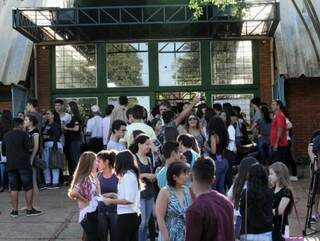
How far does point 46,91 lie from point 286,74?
6586mm

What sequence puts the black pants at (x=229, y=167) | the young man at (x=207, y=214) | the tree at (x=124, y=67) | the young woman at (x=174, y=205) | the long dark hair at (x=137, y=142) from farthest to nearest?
the tree at (x=124, y=67) → the black pants at (x=229, y=167) → the long dark hair at (x=137, y=142) → the young woman at (x=174, y=205) → the young man at (x=207, y=214)

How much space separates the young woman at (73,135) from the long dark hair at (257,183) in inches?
326

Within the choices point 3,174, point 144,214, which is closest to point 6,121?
point 3,174

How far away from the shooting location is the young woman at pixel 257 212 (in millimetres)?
5637

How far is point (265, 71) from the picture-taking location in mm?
16719

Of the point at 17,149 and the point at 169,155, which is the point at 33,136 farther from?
the point at 169,155

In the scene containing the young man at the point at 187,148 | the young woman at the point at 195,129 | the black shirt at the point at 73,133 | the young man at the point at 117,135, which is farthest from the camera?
the black shirt at the point at 73,133

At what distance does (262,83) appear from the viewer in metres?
16.7

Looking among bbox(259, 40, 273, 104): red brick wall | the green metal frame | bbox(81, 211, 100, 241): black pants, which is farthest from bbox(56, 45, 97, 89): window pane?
bbox(81, 211, 100, 241): black pants

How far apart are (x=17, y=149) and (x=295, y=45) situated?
26.8 feet

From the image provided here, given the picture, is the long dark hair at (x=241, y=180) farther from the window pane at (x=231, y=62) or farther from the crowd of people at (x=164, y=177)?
the window pane at (x=231, y=62)

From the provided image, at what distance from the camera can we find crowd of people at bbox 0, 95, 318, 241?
5.02m

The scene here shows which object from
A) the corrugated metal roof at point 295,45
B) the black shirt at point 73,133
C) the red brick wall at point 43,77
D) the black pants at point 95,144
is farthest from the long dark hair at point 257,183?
the red brick wall at point 43,77

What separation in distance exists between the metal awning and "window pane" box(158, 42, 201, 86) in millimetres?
360
